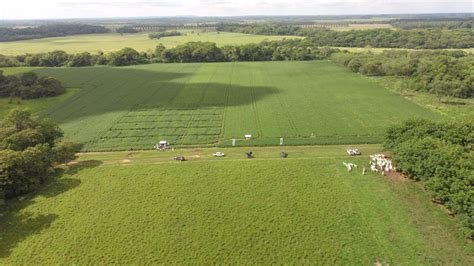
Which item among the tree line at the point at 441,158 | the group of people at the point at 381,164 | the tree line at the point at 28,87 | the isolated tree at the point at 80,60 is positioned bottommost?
the group of people at the point at 381,164

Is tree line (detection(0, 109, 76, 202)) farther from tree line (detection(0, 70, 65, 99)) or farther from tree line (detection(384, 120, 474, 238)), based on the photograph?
tree line (detection(384, 120, 474, 238))

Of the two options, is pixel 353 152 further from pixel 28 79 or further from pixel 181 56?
pixel 181 56

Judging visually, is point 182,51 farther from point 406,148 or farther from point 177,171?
point 406,148

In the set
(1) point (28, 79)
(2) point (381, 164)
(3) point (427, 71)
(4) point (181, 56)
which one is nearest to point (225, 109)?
(2) point (381, 164)

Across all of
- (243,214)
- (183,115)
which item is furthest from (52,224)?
(183,115)

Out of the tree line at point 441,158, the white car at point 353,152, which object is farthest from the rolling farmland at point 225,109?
the tree line at point 441,158

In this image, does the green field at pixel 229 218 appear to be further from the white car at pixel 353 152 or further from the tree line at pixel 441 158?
the white car at pixel 353 152

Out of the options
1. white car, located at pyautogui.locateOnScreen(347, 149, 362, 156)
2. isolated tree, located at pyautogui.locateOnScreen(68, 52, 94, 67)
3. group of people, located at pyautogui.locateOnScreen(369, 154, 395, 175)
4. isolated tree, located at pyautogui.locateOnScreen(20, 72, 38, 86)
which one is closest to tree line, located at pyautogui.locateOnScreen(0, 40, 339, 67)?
isolated tree, located at pyautogui.locateOnScreen(68, 52, 94, 67)
